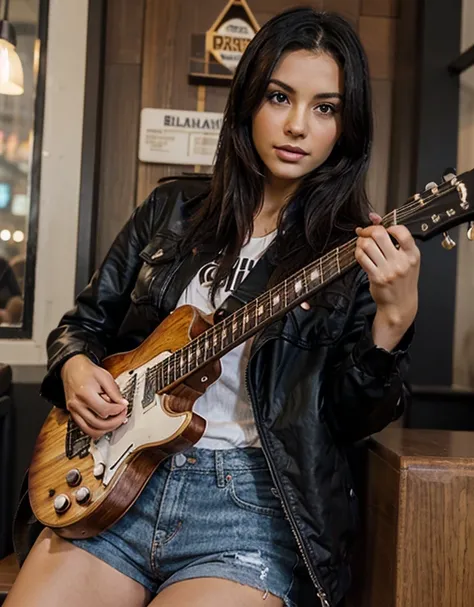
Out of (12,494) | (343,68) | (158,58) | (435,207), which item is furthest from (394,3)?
(12,494)

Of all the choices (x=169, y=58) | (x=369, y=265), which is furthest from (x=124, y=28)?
(x=369, y=265)

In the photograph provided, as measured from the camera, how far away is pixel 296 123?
1.05 meters

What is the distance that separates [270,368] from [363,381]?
154 millimetres

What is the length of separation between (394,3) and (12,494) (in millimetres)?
1622

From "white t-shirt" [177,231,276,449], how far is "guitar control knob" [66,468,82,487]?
0.63ft

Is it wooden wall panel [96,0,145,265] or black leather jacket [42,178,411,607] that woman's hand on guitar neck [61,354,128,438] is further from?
wooden wall panel [96,0,145,265]

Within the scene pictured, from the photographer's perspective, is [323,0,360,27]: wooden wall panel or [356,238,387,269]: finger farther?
[323,0,360,27]: wooden wall panel

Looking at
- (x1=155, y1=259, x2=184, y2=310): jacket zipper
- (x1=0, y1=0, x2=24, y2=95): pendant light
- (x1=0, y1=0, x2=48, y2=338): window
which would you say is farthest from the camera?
(x1=0, y1=0, x2=48, y2=338): window

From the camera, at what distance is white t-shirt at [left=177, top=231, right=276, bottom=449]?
1.01 metres

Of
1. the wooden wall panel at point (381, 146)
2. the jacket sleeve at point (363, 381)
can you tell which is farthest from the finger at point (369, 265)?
the wooden wall panel at point (381, 146)

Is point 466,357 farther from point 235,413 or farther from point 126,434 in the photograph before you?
point 126,434

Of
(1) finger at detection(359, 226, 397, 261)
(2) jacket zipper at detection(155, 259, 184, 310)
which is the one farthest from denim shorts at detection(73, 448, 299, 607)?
(1) finger at detection(359, 226, 397, 261)

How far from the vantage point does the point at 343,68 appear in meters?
1.08

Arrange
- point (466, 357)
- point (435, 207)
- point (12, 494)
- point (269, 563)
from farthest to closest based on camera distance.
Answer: point (466, 357), point (12, 494), point (269, 563), point (435, 207)
